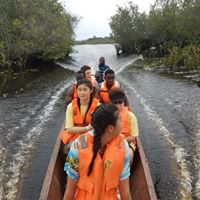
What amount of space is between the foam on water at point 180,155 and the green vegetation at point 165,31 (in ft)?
37.1

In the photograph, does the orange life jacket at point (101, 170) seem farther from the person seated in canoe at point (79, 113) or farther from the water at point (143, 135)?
the water at point (143, 135)

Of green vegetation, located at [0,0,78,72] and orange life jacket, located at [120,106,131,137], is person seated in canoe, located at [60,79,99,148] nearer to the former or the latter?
orange life jacket, located at [120,106,131,137]

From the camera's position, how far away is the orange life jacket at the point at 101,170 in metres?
3.04

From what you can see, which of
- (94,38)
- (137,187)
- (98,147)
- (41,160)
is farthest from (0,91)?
(94,38)

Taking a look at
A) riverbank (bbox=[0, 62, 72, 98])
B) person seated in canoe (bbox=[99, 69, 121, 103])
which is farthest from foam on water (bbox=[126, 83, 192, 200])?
riverbank (bbox=[0, 62, 72, 98])

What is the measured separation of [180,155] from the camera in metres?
7.95

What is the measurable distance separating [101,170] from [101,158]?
10 centimetres

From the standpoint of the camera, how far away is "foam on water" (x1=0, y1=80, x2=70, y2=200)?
6.53 m

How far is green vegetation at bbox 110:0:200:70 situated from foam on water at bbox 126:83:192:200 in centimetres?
1130

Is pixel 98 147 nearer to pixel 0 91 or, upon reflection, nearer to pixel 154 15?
pixel 0 91

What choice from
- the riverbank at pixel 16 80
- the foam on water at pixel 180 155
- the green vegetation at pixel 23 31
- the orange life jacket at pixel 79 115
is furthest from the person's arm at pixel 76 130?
the green vegetation at pixel 23 31

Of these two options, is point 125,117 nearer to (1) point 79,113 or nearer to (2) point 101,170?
(1) point 79,113

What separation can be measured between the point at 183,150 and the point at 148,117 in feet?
9.85

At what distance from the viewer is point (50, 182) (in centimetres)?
481
